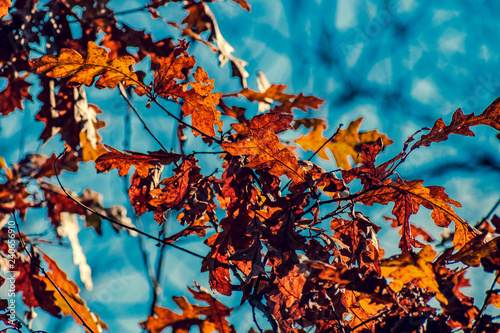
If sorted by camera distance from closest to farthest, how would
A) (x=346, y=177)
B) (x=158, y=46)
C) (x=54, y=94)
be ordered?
(x=346, y=177) → (x=54, y=94) → (x=158, y=46)

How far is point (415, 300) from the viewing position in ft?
3.47

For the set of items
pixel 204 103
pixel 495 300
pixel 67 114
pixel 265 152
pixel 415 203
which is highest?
pixel 67 114

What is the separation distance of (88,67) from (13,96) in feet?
4.57

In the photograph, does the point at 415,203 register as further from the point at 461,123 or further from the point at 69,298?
the point at 69,298

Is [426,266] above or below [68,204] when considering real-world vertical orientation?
below

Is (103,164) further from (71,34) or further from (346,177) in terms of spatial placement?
(71,34)

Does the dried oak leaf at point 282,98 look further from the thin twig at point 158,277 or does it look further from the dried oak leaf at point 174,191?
the thin twig at point 158,277

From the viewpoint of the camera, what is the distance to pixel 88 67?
46.4 inches

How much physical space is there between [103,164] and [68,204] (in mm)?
1506

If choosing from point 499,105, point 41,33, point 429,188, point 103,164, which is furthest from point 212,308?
point 41,33

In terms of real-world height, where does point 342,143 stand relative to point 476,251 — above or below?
above

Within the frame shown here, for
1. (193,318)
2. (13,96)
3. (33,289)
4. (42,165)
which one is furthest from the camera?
(42,165)

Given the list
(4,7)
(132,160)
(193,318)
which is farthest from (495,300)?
(4,7)

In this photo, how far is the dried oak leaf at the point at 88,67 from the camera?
112 cm
